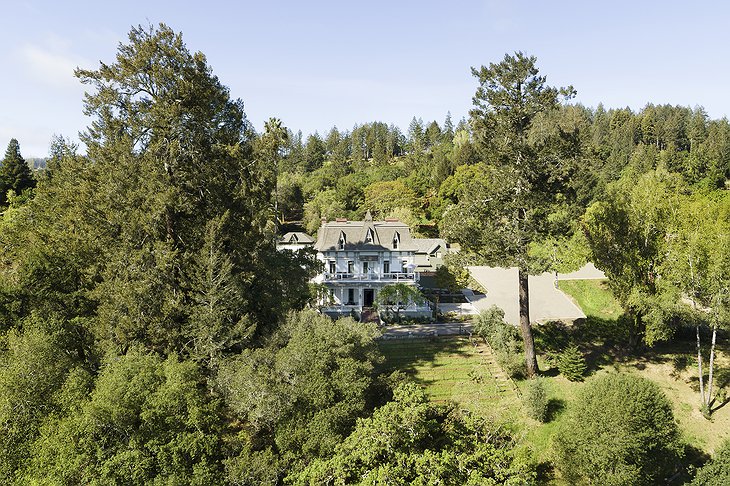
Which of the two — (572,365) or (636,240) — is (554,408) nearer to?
(572,365)

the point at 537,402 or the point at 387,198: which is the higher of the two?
the point at 387,198

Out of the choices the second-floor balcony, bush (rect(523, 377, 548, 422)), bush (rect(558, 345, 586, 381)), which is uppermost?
the second-floor balcony

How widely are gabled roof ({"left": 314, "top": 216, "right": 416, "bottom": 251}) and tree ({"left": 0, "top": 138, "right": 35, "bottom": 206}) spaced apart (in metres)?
50.5

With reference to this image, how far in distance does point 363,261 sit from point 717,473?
27617 mm

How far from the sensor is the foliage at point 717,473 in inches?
645

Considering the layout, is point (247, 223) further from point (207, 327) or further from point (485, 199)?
point (485, 199)

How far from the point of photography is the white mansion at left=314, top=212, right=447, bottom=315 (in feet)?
125

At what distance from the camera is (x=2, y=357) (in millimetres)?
17219

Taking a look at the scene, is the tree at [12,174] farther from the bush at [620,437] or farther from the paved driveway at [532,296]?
the bush at [620,437]

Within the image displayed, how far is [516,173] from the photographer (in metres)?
23.3

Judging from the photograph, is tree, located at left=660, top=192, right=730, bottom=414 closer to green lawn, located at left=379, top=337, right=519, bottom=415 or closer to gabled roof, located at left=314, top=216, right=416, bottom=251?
green lawn, located at left=379, top=337, right=519, bottom=415

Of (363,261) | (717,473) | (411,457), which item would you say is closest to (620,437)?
(717,473)

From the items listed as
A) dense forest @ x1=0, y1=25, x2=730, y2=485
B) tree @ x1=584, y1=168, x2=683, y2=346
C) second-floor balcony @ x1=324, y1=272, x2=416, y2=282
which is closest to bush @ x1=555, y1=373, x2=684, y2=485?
dense forest @ x1=0, y1=25, x2=730, y2=485

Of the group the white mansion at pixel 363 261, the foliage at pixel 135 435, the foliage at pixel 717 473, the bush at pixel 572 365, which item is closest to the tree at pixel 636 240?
the bush at pixel 572 365
